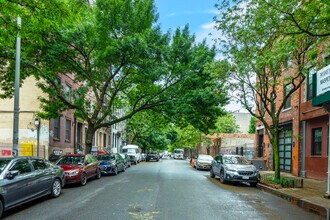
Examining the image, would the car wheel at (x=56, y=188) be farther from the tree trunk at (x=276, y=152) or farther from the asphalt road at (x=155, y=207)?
the tree trunk at (x=276, y=152)

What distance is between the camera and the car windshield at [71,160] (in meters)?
16.6

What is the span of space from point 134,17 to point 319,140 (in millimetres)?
13069

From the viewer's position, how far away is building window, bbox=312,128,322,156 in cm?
2052

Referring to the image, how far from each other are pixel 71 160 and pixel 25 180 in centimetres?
710

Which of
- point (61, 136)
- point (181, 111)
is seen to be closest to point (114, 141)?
point (61, 136)

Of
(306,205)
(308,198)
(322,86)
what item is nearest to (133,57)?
(322,86)

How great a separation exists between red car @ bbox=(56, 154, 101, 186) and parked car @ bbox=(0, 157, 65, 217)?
271 cm

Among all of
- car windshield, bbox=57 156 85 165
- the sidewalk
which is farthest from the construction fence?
the sidewalk

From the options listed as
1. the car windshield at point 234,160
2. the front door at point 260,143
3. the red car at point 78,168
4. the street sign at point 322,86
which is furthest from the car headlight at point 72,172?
the front door at point 260,143

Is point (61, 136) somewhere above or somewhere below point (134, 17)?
below

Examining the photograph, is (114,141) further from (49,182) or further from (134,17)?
(49,182)

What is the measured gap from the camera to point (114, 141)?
2174 inches

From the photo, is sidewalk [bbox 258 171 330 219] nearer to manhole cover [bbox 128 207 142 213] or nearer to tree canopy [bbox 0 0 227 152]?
manhole cover [bbox 128 207 142 213]

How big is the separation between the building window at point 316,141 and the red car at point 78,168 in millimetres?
12900
